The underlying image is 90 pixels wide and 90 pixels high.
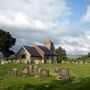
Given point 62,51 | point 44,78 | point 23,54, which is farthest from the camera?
point 62,51

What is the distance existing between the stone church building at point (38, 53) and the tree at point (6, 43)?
13.0 feet

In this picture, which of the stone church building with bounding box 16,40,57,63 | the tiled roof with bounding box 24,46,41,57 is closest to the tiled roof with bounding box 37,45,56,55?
the stone church building with bounding box 16,40,57,63

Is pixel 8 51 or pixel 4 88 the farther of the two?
pixel 8 51

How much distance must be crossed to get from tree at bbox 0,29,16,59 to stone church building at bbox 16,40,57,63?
3.97m

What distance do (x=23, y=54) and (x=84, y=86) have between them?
80526mm

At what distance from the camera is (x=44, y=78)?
43.1 metres

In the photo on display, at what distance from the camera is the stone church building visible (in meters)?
112

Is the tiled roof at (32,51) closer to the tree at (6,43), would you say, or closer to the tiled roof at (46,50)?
the tiled roof at (46,50)

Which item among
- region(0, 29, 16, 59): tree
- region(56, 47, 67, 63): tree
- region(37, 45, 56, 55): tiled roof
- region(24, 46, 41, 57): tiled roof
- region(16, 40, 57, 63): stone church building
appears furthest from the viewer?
region(56, 47, 67, 63): tree

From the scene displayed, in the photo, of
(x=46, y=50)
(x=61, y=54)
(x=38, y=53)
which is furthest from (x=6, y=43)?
(x=61, y=54)

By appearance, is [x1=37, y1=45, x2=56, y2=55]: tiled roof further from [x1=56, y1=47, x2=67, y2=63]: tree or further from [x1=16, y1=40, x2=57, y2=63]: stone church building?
[x1=56, y1=47, x2=67, y2=63]: tree

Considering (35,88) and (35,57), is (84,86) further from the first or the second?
(35,57)

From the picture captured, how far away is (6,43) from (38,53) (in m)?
14.1

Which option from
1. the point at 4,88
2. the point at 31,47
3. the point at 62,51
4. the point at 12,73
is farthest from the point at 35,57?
the point at 4,88
